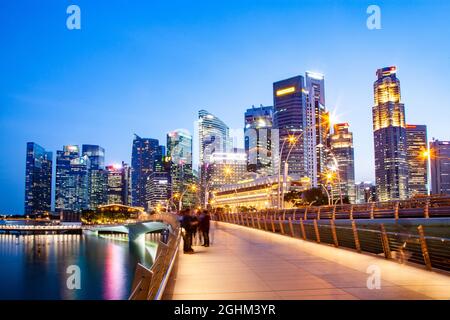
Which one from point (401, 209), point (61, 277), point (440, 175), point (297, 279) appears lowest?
point (61, 277)

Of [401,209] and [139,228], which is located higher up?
[401,209]

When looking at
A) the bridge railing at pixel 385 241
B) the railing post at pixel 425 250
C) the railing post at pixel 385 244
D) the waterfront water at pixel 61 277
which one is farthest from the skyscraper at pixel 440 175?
the railing post at pixel 425 250

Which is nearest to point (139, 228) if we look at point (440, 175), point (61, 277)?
point (61, 277)

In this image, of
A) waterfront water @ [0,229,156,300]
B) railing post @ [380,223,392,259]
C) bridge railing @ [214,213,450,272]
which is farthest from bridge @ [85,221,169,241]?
railing post @ [380,223,392,259]

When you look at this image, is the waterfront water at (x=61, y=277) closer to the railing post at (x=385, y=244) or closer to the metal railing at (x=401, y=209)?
the metal railing at (x=401, y=209)

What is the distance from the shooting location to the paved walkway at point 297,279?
8.90 meters

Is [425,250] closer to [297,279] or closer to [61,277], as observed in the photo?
[297,279]

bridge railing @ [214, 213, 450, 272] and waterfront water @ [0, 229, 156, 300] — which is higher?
bridge railing @ [214, 213, 450, 272]

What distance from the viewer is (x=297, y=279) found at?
1104 cm

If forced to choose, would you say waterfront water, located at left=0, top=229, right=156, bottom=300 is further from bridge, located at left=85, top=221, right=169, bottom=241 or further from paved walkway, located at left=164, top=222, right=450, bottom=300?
paved walkway, located at left=164, top=222, right=450, bottom=300

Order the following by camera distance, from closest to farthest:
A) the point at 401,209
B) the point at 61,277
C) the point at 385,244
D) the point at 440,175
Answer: the point at 385,244 → the point at 401,209 → the point at 61,277 → the point at 440,175

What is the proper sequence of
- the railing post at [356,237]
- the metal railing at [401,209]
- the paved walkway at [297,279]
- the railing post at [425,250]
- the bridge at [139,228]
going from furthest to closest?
the bridge at [139,228] → the metal railing at [401,209] → the railing post at [356,237] → the railing post at [425,250] → the paved walkway at [297,279]

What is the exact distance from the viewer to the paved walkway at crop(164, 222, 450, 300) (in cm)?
890
